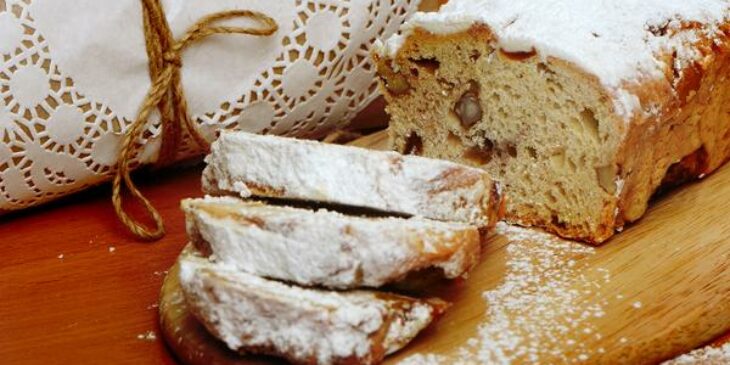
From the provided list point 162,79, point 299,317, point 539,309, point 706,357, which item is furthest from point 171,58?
point 706,357

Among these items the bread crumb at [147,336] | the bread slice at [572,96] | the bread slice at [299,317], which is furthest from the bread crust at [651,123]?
the bread crumb at [147,336]

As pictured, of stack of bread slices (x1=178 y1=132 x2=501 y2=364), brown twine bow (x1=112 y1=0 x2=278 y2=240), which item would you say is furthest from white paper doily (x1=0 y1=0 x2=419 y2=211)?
stack of bread slices (x1=178 y1=132 x2=501 y2=364)

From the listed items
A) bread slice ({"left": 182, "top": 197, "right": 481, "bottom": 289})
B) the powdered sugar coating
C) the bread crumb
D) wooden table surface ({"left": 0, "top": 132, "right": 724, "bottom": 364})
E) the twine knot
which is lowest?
wooden table surface ({"left": 0, "top": 132, "right": 724, "bottom": 364})

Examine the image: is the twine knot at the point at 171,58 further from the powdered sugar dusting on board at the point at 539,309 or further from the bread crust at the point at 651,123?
the powdered sugar dusting on board at the point at 539,309

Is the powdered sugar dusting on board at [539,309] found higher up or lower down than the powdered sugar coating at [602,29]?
lower down

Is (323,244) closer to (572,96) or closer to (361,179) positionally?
(361,179)

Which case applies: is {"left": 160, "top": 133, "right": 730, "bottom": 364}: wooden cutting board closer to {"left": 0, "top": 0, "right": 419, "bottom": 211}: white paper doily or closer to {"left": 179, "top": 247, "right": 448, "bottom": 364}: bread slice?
{"left": 179, "top": 247, "right": 448, "bottom": 364}: bread slice

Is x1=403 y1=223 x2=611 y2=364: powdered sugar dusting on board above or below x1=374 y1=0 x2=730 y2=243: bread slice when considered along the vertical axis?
below
